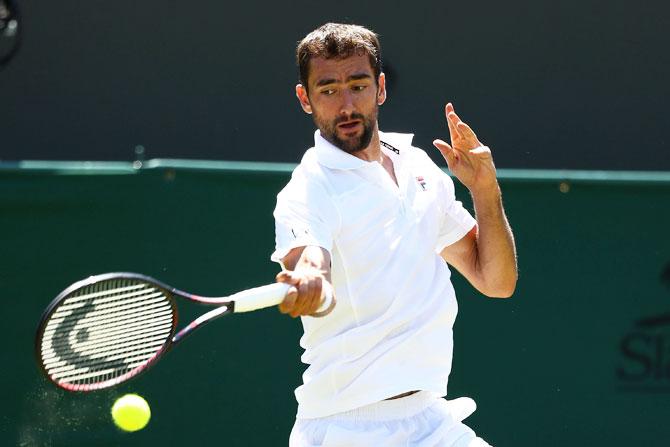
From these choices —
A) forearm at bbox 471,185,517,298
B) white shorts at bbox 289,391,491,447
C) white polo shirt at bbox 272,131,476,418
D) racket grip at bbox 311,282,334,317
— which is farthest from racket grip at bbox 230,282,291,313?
forearm at bbox 471,185,517,298

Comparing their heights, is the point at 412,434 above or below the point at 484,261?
below

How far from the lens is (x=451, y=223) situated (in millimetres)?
4137

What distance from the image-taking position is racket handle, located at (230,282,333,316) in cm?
334

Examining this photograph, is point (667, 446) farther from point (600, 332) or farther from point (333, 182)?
point (333, 182)

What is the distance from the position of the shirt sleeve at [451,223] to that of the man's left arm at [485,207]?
0.04 m

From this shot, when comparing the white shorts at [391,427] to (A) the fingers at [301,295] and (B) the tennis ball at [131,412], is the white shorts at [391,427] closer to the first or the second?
(A) the fingers at [301,295]

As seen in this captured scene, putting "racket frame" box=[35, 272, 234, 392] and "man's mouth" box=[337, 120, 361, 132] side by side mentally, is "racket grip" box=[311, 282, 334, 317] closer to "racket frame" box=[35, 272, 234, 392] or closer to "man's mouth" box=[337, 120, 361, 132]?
"racket frame" box=[35, 272, 234, 392]

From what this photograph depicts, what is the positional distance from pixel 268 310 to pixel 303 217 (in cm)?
186

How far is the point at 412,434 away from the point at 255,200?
187 centimetres

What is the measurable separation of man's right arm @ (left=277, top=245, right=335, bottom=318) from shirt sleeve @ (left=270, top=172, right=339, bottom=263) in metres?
0.07

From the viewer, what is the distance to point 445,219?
4133 millimetres

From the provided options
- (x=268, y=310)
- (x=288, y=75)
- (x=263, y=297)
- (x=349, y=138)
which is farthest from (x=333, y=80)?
(x=288, y=75)

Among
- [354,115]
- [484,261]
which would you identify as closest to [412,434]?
[484,261]

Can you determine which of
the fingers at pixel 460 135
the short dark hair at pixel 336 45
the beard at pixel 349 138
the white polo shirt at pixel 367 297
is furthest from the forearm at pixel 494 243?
the short dark hair at pixel 336 45
